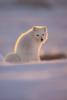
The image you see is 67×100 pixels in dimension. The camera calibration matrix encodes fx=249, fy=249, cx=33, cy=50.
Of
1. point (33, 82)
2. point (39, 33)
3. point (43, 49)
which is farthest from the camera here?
point (43, 49)

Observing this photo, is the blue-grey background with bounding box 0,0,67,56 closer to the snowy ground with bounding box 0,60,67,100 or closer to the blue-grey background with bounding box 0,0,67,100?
the blue-grey background with bounding box 0,0,67,100

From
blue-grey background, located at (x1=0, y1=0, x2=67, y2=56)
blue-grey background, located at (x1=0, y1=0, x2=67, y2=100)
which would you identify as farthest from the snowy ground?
blue-grey background, located at (x1=0, y1=0, x2=67, y2=56)

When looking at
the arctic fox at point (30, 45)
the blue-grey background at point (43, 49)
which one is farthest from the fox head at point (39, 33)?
the blue-grey background at point (43, 49)

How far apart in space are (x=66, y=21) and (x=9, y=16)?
25 cm

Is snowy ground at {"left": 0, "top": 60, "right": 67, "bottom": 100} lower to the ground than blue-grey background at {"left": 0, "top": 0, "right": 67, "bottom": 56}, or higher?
lower

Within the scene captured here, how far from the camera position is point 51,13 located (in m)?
1.07

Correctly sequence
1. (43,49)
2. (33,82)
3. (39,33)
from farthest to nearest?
(43,49)
(39,33)
(33,82)

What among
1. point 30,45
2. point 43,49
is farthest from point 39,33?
point 43,49

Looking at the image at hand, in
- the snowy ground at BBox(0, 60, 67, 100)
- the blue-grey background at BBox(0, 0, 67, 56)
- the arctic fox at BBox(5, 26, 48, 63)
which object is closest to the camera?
the snowy ground at BBox(0, 60, 67, 100)

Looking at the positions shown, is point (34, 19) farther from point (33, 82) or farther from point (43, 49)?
point (33, 82)

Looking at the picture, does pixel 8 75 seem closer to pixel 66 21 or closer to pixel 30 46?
pixel 30 46

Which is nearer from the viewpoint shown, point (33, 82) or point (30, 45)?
A: point (33, 82)

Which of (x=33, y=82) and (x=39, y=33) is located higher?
(x=39, y=33)

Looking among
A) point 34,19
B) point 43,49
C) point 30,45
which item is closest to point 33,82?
point 30,45
